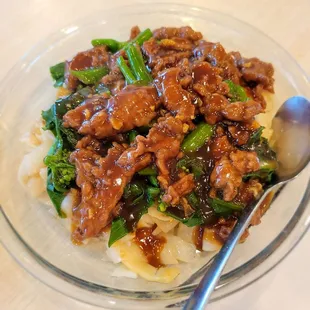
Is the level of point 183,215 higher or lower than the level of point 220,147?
lower

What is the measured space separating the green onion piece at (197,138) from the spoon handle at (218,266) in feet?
1.58

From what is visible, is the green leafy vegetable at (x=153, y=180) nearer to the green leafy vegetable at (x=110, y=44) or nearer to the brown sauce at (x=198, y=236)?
the brown sauce at (x=198, y=236)

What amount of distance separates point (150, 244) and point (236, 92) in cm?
113

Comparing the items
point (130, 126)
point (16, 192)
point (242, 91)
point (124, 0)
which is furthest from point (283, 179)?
point (124, 0)

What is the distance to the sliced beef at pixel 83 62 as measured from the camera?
2.75 metres

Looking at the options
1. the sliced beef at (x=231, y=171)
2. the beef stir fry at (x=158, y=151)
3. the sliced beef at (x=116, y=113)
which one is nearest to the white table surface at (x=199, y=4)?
the beef stir fry at (x=158, y=151)

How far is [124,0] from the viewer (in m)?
3.85

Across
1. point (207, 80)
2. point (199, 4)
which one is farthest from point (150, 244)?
point (199, 4)

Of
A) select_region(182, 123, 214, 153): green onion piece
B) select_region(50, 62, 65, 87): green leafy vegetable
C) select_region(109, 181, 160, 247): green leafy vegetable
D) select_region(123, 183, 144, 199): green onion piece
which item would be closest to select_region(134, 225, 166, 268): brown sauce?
select_region(109, 181, 160, 247): green leafy vegetable

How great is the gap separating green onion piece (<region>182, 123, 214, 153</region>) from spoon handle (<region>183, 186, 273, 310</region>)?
1.58 feet

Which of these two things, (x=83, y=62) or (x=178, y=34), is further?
(x=178, y=34)

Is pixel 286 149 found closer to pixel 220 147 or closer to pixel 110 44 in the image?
pixel 220 147

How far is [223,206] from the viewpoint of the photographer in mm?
2307

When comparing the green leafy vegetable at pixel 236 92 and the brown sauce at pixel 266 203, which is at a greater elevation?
the green leafy vegetable at pixel 236 92
